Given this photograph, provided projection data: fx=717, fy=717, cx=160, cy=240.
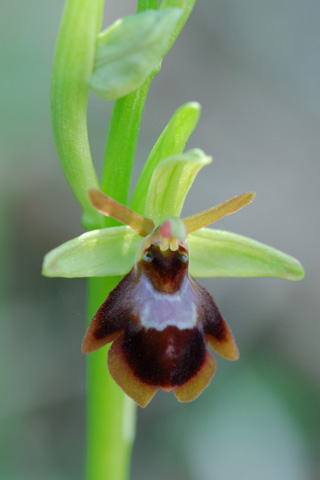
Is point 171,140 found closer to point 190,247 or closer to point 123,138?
point 123,138

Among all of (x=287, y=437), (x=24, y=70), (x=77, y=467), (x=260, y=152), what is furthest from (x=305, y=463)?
(x=24, y=70)

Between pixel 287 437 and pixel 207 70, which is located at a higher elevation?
pixel 207 70

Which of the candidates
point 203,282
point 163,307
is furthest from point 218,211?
→ point 203,282

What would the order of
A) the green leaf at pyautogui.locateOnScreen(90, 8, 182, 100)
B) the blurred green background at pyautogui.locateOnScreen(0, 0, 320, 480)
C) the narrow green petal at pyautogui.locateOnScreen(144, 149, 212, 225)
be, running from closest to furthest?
the green leaf at pyautogui.locateOnScreen(90, 8, 182, 100), the narrow green petal at pyautogui.locateOnScreen(144, 149, 212, 225), the blurred green background at pyautogui.locateOnScreen(0, 0, 320, 480)

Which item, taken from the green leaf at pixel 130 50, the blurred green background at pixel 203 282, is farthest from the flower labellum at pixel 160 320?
the blurred green background at pixel 203 282

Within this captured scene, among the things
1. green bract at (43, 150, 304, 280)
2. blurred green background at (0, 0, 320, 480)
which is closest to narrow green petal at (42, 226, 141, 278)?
green bract at (43, 150, 304, 280)

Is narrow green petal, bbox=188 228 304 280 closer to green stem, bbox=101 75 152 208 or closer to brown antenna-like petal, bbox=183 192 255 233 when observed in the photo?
brown antenna-like petal, bbox=183 192 255 233

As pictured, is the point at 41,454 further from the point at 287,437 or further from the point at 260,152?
the point at 260,152
